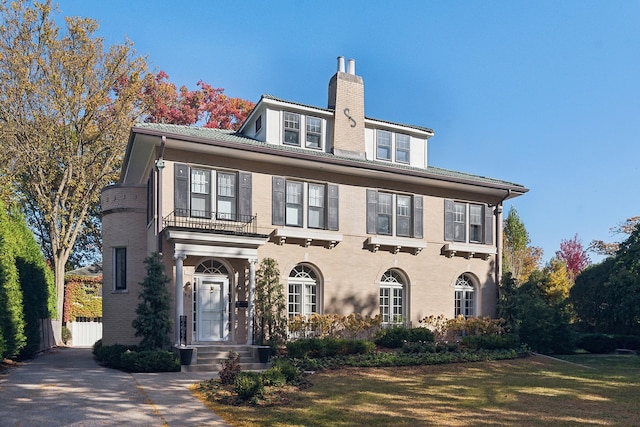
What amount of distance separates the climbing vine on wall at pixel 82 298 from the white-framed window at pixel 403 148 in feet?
69.2

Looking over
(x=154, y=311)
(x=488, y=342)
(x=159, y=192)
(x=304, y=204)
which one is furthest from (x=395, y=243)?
(x=154, y=311)

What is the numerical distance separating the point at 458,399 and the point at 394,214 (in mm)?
10598

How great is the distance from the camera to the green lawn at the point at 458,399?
→ 9438 millimetres

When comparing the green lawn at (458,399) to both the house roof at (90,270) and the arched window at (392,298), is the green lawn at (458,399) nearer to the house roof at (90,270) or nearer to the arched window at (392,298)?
the arched window at (392,298)

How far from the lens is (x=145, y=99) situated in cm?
3030

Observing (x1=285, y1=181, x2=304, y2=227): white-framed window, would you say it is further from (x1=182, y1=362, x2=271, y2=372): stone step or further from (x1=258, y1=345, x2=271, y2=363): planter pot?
(x1=182, y1=362, x2=271, y2=372): stone step

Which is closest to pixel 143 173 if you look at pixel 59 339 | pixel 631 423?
pixel 59 339

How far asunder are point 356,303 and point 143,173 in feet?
29.5

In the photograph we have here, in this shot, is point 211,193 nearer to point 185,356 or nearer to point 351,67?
point 185,356

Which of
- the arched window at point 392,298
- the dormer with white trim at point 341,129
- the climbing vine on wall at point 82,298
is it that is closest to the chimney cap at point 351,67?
the dormer with white trim at point 341,129

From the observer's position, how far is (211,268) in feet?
59.6

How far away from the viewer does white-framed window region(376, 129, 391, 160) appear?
22.5m

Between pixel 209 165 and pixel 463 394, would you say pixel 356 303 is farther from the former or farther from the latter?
pixel 463 394

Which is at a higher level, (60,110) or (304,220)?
(60,110)
